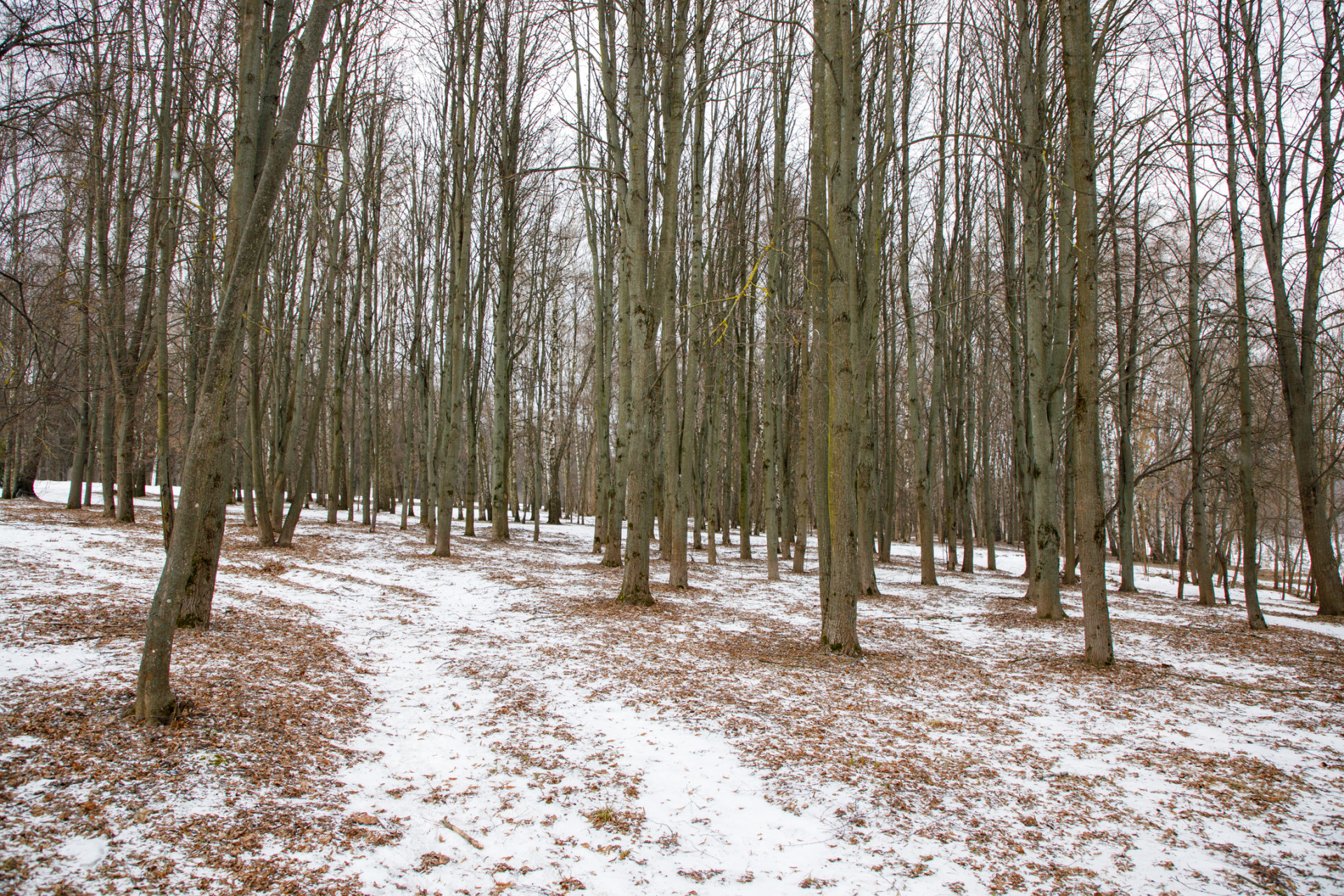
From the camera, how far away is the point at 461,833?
2.75m

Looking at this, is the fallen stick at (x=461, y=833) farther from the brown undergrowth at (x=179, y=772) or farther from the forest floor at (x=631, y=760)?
the brown undergrowth at (x=179, y=772)

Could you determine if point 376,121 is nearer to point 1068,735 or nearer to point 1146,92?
point 1146,92

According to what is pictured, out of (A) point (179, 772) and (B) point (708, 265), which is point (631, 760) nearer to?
(A) point (179, 772)

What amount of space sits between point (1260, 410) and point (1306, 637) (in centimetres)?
734

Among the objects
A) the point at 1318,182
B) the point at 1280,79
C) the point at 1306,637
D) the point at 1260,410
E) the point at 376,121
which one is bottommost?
the point at 1306,637

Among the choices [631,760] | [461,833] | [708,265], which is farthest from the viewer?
[708,265]

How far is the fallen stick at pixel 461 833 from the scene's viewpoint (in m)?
2.68

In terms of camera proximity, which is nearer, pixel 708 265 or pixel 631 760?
pixel 631 760

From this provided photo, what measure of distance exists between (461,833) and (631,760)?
100 cm

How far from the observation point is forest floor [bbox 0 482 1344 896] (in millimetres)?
2494

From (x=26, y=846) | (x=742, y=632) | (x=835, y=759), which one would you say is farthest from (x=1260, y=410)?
(x=26, y=846)

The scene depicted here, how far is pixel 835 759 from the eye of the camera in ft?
11.7

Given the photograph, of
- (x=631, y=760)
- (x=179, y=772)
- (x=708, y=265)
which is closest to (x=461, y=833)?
(x=631, y=760)

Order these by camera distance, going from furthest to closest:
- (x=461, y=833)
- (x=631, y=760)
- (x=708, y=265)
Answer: (x=708, y=265)
(x=631, y=760)
(x=461, y=833)
